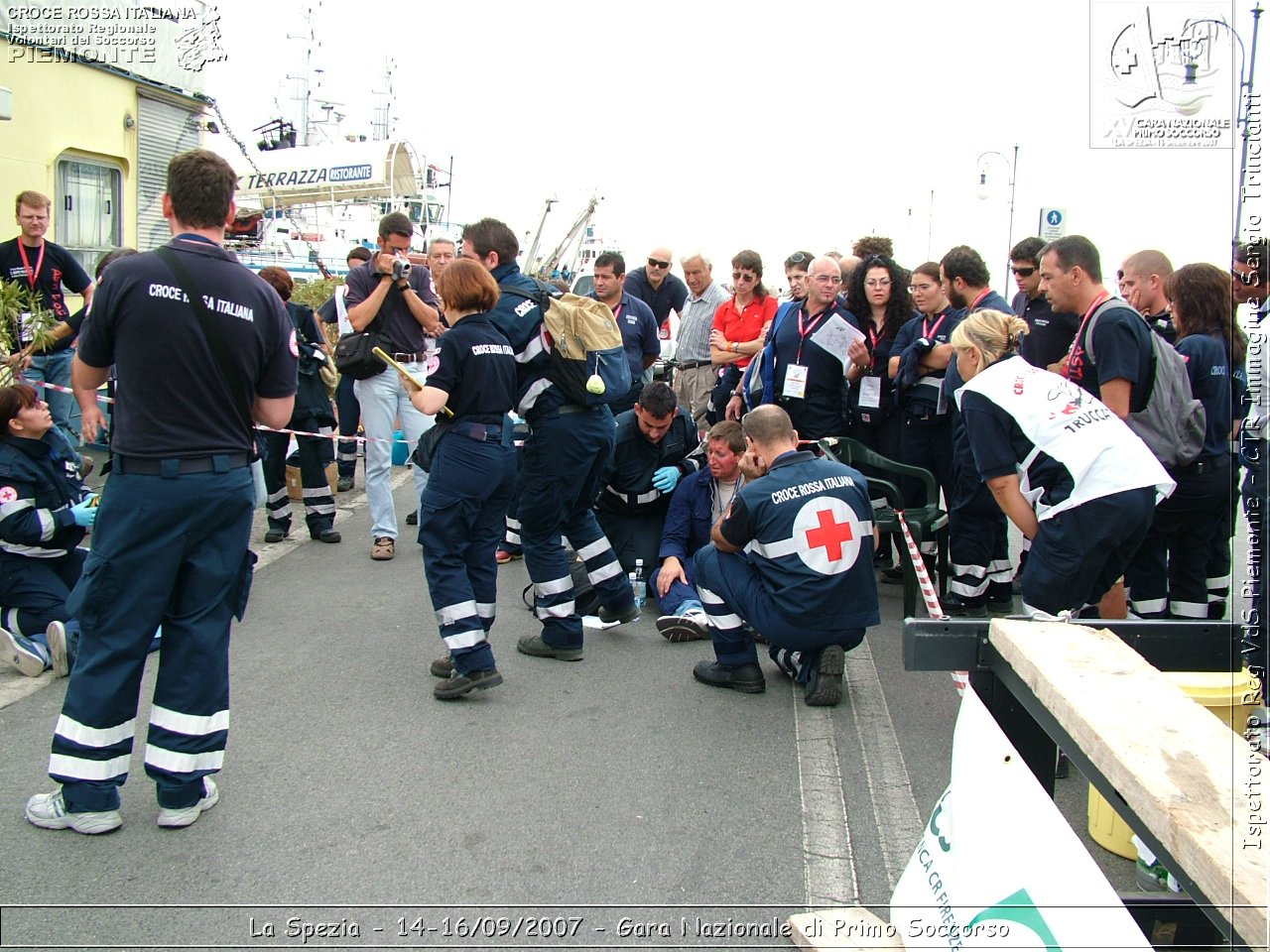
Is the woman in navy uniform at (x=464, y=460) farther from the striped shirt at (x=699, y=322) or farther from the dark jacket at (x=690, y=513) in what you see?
the striped shirt at (x=699, y=322)

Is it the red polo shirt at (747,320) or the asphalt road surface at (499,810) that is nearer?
the asphalt road surface at (499,810)

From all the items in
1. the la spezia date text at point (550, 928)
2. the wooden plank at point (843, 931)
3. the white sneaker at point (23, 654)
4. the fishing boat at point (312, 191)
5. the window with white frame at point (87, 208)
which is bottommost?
the la spezia date text at point (550, 928)

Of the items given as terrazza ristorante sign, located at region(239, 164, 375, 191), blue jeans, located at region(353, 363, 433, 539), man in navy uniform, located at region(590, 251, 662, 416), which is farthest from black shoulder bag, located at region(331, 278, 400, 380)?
terrazza ristorante sign, located at region(239, 164, 375, 191)

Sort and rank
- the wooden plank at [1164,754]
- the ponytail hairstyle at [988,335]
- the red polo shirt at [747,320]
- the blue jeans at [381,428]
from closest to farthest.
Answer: the wooden plank at [1164,754] → the ponytail hairstyle at [988,335] → the blue jeans at [381,428] → the red polo shirt at [747,320]

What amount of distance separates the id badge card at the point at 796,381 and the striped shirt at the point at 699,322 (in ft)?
7.16

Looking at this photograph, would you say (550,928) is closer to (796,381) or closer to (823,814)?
(823,814)

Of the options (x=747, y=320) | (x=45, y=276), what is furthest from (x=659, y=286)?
(x=45, y=276)

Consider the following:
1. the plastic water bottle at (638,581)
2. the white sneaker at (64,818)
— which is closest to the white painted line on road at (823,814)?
the plastic water bottle at (638,581)

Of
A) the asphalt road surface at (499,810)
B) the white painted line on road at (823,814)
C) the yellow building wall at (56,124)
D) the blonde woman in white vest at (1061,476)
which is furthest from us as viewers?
the yellow building wall at (56,124)

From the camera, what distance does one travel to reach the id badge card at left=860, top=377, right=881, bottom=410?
6.90 metres

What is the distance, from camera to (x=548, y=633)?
18.4ft

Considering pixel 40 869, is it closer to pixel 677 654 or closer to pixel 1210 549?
pixel 677 654

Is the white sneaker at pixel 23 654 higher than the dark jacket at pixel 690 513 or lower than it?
lower

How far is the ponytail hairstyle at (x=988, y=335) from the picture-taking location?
4.59 metres
